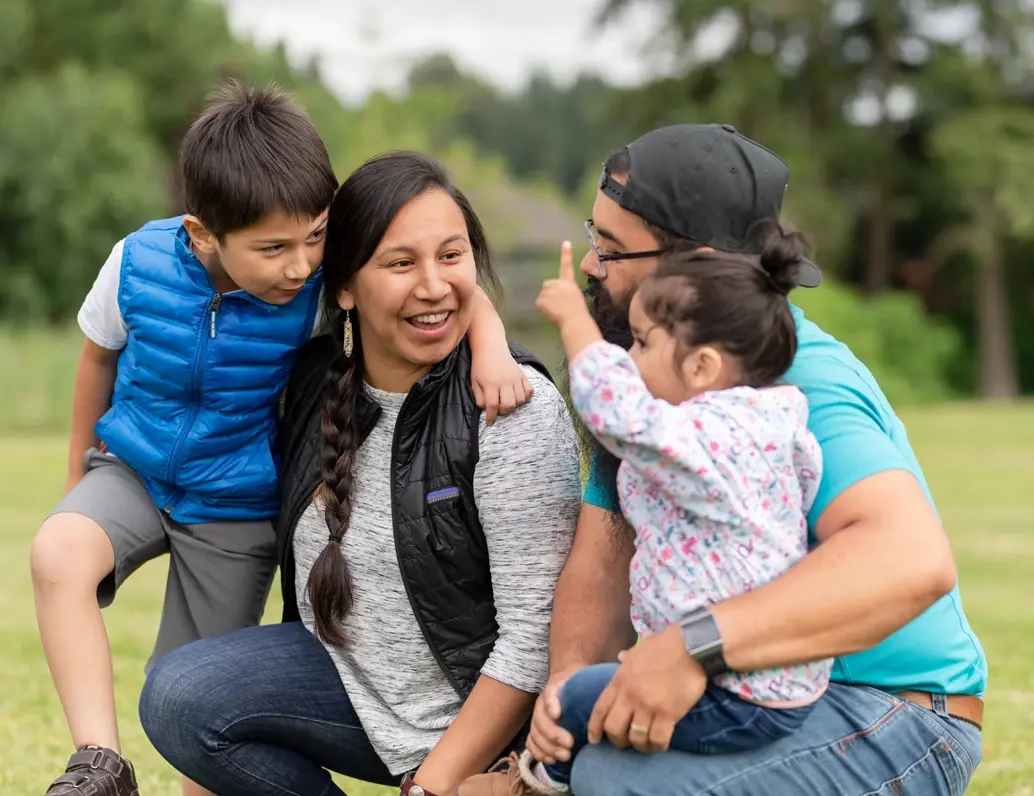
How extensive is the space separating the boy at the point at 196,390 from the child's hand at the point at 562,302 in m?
0.54

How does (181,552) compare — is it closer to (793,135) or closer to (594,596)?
(594,596)

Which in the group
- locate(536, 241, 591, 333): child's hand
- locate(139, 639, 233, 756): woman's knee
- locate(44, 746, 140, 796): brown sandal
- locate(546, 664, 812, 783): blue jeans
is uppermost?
locate(536, 241, 591, 333): child's hand

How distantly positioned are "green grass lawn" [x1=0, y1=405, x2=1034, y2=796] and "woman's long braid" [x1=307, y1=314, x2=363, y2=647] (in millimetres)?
1333

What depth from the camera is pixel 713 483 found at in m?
2.36

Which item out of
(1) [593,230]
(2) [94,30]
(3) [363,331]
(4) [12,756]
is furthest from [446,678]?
(2) [94,30]

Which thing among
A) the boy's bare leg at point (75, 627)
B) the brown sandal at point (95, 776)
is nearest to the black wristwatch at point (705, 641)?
the brown sandal at point (95, 776)

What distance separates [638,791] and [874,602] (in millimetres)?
557

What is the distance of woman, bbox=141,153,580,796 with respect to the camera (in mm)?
3027

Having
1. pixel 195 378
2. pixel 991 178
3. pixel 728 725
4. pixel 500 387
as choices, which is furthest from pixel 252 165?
pixel 991 178

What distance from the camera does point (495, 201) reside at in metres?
44.2

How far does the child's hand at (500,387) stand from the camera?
3033mm

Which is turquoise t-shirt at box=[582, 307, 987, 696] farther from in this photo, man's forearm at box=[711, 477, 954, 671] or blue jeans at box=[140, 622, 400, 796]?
blue jeans at box=[140, 622, 400, 796]

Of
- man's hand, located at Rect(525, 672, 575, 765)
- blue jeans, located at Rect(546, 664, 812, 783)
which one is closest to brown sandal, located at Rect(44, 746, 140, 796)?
man's hand, located at Rect(525, 672, 575, 765)

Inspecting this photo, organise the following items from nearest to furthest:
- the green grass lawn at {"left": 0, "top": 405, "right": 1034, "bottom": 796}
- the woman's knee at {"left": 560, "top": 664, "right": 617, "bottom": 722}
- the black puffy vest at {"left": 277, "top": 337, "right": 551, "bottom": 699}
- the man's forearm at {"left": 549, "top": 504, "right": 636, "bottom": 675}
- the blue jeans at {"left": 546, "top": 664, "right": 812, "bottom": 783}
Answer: the blue jeans at {"left": 546, "top": 664, "right": 812, "bottom": 783} → the woman's knee at {"left": 560, "top": 664, "right": 617, "bottom": 722} → the man's forearm at {"left": 549, "top": 504, "right": 636, "bottom": 675} → the black puffy vest at {"left": 277, "top": 337, "right": 551, "bottom": 699} → the green grass lawn at {"left": 0, "top": 405, "right": 1034, "bottom": 796}
